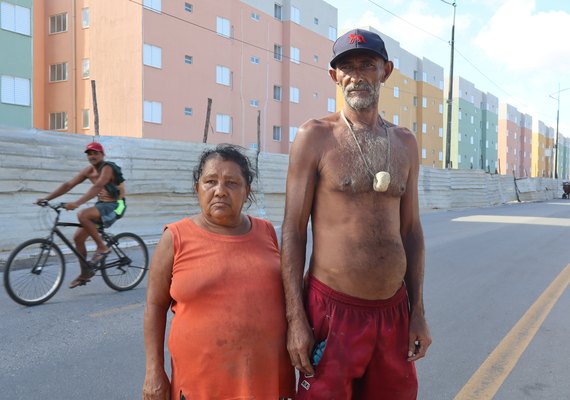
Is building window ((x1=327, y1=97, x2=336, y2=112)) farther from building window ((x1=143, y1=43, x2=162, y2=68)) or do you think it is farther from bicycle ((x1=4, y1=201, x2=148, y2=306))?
bicycle ((x1=4, y1=201, x2=148, y2=306))

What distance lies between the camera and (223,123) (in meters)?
35.2

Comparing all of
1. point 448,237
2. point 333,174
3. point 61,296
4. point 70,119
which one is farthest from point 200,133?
point 333,174

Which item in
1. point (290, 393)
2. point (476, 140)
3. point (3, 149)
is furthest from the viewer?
point (476, 140)

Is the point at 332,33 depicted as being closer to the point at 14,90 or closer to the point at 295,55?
the point at 295,55

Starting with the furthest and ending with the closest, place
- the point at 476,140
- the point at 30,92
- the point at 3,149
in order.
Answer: the point at 476,140 < the point at 30,92 < the point at 3,149

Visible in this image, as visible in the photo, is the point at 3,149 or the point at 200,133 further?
the point at 200,133

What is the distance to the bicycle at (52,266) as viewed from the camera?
604cm

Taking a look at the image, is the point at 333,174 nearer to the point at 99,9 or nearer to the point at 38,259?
the point at 38,259

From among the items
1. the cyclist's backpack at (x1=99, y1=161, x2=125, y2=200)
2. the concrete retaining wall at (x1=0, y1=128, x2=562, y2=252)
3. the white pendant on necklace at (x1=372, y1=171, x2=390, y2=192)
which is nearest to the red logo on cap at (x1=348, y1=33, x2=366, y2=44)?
the white pendant on necklace at (x1=372, y1=171, x2=390, y2=192)

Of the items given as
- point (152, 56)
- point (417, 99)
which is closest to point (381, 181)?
point (152, 56)

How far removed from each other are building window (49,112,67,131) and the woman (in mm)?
33186

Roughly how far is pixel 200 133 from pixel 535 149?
9027 cm

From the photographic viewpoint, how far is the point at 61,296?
21.2ft

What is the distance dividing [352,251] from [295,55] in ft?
135
